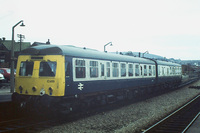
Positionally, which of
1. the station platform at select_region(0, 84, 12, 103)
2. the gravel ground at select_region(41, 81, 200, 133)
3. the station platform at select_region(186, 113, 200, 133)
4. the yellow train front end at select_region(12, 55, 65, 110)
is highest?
the yellow train front end at select_region(12, 55, 65, 110)

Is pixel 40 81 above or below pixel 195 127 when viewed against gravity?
above

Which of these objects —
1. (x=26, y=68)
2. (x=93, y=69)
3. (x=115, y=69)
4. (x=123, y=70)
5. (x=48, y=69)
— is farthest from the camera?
(x=123, y=70)

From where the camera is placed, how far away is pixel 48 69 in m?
11.0

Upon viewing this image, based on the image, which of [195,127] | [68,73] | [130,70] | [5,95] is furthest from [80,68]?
[5,95]

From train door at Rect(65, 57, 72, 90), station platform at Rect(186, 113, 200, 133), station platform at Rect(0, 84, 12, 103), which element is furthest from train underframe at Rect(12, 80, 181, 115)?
station platform at Rect(186, 113, 200, 133)

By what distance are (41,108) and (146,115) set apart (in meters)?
5.49

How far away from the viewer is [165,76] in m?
26.9

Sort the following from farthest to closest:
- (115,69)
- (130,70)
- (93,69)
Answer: (130,70)
(115,69)
(93,69)

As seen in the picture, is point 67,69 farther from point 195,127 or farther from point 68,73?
point 195,127

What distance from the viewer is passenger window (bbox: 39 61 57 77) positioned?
1091cm

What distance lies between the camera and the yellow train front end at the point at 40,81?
10.6 m

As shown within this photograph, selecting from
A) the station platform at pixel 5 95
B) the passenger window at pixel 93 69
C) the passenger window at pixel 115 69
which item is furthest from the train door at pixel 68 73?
the station platform at pixel 5 95

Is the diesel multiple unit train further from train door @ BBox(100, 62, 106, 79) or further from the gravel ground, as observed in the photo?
the gravel ground

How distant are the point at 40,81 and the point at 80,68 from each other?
7.07ft
